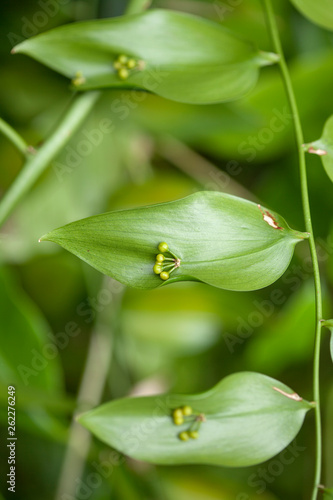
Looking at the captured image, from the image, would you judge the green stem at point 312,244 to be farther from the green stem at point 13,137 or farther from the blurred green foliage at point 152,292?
the green stem at point 13,137

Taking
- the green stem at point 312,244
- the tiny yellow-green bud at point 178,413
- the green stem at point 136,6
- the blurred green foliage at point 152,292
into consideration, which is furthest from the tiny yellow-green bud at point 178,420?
the green stem at point 136,6

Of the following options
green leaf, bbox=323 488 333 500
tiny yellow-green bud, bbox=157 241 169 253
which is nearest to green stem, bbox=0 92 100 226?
tiny yellow-green bud, bbox=157 241 169 253

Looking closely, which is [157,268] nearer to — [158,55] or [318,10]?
[158,55]

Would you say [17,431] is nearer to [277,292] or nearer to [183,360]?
[183,360]

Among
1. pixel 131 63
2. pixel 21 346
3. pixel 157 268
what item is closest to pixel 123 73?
pixel 131 63

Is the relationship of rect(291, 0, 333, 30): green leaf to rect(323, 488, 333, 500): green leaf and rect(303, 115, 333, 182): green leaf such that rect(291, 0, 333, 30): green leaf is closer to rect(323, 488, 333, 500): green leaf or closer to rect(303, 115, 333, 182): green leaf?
rect(303, 115, 333, 182): green leaf

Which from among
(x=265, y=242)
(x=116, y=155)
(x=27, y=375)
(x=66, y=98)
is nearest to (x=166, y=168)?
(x=116, y=155)
